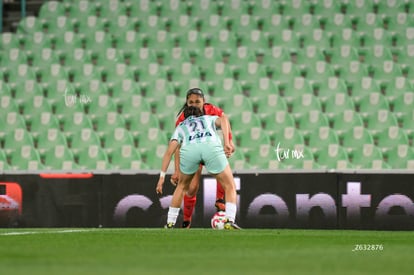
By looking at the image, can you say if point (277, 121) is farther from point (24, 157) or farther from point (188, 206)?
point (188, 206)

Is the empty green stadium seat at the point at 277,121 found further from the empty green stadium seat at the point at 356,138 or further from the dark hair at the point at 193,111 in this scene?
the dark hair at the point at 193,111

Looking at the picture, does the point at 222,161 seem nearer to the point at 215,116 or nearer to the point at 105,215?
the point at 215,116

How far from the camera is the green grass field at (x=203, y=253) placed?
6.04m

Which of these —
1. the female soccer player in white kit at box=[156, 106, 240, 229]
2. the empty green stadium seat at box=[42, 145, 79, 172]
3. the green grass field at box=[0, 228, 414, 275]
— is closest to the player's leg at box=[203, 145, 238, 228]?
the female soccer player in white kit at box=[156, 106, 240, 229]

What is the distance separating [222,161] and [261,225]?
2.17 meters

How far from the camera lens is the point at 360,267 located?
20.4 ft

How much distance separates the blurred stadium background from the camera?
15.6 m

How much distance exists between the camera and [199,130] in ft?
35.5

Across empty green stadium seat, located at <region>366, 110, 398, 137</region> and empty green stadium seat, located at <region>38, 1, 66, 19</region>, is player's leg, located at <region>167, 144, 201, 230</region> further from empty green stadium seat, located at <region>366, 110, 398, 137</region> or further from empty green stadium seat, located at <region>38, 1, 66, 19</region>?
empty green stadium seat, located at <region>38, 1, 66, 19</region>

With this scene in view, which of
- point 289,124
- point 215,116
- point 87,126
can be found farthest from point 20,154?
point 215,116

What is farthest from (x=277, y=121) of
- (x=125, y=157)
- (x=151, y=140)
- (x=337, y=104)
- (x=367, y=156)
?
(x=125, y=157)

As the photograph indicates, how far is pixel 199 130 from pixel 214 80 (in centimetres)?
610

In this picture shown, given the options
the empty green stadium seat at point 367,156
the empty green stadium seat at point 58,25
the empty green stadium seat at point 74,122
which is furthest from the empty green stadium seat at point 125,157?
the empty green stadium seat at point 58,25

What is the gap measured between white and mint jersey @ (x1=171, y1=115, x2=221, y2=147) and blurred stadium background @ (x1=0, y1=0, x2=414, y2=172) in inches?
169
